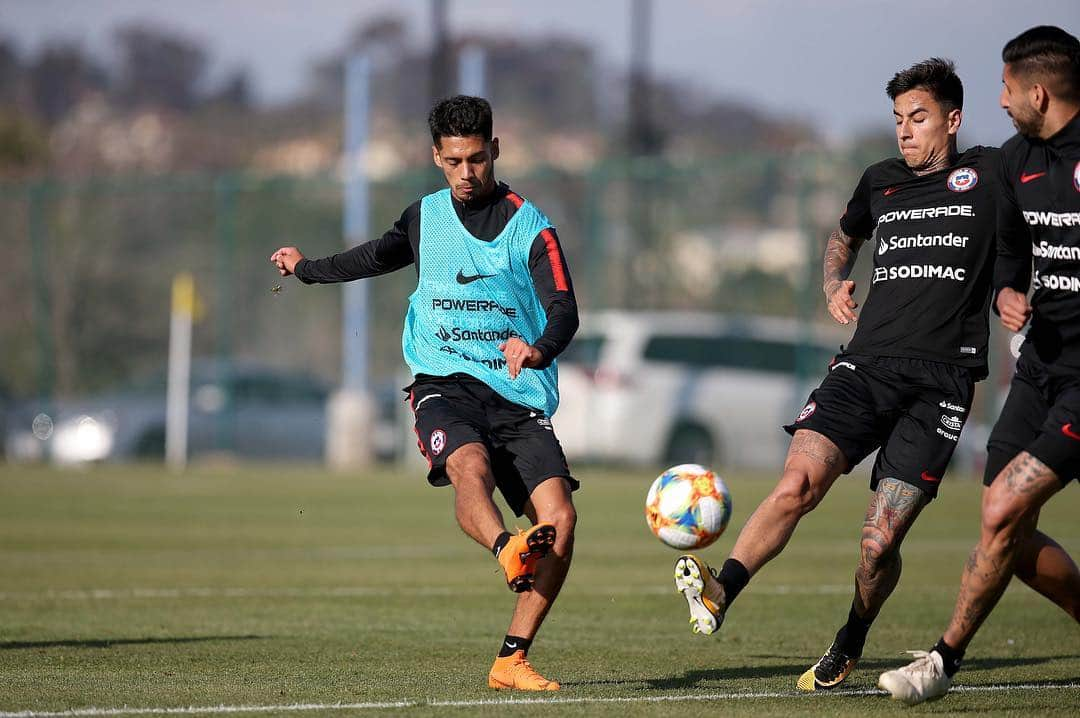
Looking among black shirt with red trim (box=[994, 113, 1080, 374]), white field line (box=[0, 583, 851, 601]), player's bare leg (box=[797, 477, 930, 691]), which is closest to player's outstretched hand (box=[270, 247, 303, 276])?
player's bare leg (box=[797, 477, 930, 691])

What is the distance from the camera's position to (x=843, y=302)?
7.18 meters

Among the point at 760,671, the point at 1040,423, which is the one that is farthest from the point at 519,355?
the point at 760,671

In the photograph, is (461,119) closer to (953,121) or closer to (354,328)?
(953,121)

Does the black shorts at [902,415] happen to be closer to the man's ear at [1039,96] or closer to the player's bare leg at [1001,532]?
the player's bare leg at [1001,532]

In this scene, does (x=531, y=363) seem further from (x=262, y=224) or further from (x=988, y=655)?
(x=262, y=224)

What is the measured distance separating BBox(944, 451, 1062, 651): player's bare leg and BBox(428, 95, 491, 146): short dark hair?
8.41ft

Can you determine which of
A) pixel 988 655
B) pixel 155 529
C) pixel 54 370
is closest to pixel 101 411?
pixel 54 370

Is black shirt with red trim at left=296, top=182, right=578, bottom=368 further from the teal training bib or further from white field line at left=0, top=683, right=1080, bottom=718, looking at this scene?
white field line at left=0, top=683, right=1080, bottom=718

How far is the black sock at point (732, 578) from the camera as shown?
6.59 metres

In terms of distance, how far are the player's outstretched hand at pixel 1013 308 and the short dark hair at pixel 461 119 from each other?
88.8 inches

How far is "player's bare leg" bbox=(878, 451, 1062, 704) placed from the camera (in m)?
6.25

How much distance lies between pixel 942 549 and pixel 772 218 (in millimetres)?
15920

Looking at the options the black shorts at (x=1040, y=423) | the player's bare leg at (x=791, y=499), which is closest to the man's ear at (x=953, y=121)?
the black shorts at (x=1040, y=423)

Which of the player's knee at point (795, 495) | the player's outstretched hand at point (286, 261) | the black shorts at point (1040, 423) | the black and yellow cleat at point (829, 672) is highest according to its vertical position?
the player's outstretched hand at point (286, 261)
